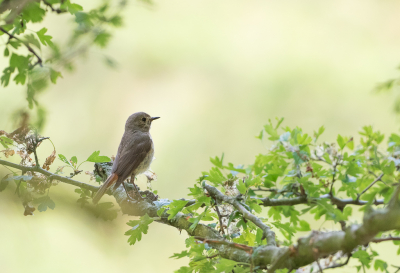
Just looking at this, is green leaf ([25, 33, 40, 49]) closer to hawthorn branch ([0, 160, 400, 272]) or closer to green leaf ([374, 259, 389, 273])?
hawthorn branch ([0, 160, 400, 272])

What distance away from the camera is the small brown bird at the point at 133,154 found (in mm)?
2494

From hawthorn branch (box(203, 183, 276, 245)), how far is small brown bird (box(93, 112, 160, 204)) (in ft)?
3.02

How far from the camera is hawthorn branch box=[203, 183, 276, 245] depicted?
1152 millimetres

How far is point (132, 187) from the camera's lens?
2494 mm

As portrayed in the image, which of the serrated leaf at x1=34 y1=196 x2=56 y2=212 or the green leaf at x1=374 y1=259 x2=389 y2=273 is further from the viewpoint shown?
the serrated leaf at x1=34 y1=196 x2=56 y2=212

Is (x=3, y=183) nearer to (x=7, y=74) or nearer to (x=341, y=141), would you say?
(x=7, y=74)

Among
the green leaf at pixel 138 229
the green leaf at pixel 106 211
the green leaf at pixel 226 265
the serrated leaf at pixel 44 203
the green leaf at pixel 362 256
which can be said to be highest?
the green leaf at pixel 106 211

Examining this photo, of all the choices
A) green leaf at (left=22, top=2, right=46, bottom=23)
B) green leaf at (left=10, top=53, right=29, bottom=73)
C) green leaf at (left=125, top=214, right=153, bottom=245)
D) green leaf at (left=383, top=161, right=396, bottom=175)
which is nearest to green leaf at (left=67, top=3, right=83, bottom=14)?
green leaf at (left=22, top=2, right=46, bottom=23)

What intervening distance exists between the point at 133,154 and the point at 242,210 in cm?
190

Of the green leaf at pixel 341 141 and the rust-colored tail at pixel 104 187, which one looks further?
the rust-colored tail at pixel 104 187

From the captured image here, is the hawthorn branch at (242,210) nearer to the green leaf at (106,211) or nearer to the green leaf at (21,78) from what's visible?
the green leaf at (106,211)

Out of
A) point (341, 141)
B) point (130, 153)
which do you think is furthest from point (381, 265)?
point (130, 153)

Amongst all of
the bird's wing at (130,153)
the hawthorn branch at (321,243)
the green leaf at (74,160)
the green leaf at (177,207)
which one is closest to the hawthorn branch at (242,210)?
the hawthorn branch at (321,243)

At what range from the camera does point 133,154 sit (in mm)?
3041
